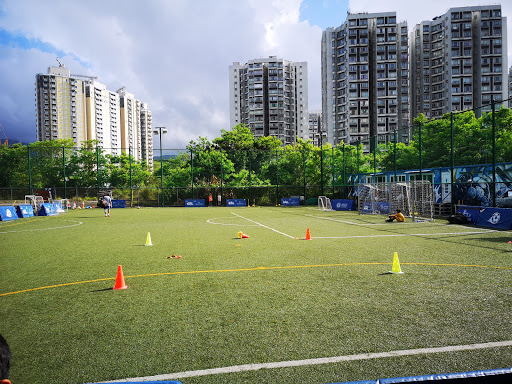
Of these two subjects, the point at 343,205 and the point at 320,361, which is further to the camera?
the point at 343,205

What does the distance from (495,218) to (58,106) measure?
15363cm

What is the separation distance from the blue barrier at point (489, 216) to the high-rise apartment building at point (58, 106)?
144 m

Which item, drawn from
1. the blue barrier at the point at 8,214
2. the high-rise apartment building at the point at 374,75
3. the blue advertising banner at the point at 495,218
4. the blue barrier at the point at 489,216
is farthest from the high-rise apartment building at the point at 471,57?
the blue barrier at the point at 8,214

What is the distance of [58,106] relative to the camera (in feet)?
458

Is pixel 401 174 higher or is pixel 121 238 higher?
pixel 401 174

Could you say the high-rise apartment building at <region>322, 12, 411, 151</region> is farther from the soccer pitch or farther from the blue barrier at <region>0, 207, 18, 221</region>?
the soccer pitch

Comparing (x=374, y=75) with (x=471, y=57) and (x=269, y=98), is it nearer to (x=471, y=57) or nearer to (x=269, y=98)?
(x=471, y=57)

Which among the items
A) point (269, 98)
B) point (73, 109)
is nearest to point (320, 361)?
point (269, 98)

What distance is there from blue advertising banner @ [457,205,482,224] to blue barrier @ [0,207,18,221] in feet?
89.7

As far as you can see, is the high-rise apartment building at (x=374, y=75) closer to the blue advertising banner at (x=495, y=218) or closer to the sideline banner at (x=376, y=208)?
the sideline banner at (x=376, y=208)

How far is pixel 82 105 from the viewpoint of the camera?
144 m

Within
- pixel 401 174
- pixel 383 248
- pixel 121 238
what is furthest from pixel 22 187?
pixel 383 248

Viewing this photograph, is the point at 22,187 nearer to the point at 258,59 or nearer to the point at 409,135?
the point at 409,135

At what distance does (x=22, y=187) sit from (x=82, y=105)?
115408mm
